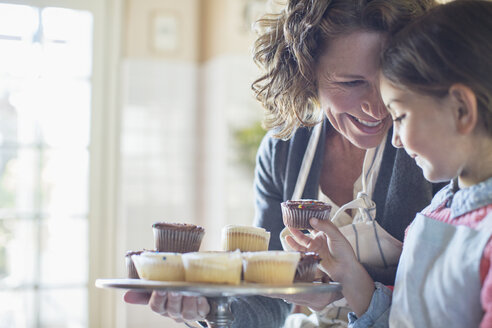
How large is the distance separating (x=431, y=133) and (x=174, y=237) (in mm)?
615

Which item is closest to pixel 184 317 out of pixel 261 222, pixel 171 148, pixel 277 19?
pixel 261 222

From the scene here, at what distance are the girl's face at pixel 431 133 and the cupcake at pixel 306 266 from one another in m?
0.29

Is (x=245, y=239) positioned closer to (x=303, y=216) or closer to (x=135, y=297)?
(x=303, y=216)

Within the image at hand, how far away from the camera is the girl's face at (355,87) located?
4.38ft

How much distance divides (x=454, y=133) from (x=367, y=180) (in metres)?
0.50

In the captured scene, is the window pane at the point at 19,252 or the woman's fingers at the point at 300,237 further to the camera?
the window pane at the point at 19,252

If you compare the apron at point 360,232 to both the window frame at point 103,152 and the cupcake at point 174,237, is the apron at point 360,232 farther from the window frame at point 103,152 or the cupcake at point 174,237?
the window frame at point 103,152

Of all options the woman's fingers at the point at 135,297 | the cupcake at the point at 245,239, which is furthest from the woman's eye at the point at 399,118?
the woman's fingers at the point at 135,297

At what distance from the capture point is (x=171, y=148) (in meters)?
4.62

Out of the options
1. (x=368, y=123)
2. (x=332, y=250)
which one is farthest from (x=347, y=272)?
(x=368, y=123)

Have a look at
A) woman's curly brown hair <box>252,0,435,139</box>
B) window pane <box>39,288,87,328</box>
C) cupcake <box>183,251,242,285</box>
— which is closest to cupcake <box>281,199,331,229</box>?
cupcake <box>183,251,242,285</box>

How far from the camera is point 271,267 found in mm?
1134

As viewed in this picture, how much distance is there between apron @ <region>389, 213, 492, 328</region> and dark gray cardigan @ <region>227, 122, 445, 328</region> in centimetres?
30

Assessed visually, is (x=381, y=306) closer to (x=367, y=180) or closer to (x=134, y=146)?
(x=367, y=180)
